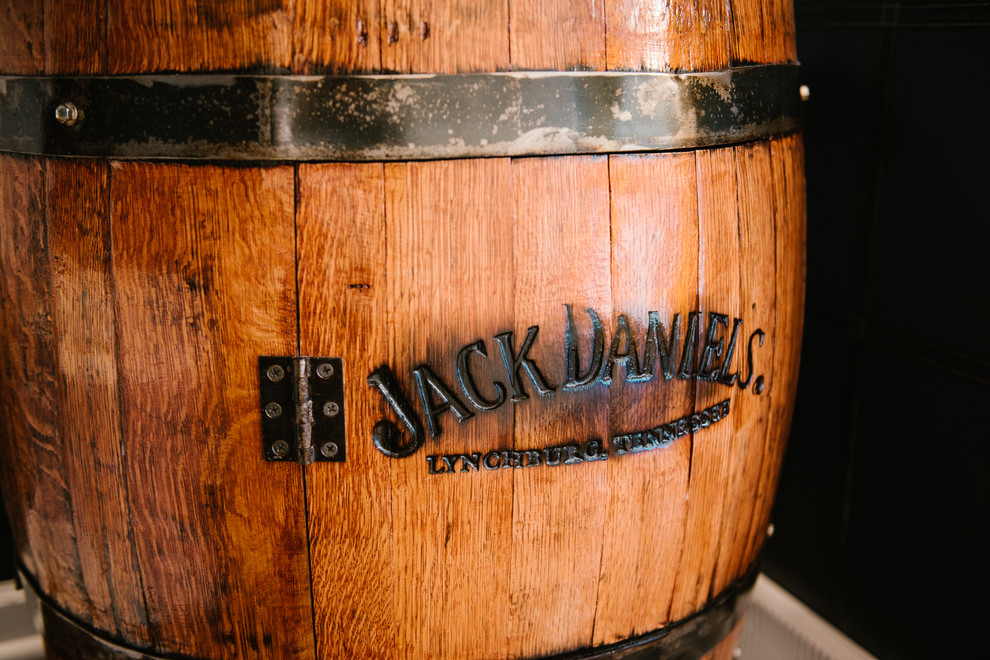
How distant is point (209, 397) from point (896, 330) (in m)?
1.31

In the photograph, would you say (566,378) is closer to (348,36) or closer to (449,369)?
(449,369)

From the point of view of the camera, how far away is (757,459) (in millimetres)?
1174

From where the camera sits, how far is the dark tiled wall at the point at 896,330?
4.75ft

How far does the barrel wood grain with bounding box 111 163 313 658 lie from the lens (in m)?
0.91

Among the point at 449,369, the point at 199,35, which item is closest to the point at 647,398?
the point at 449,369

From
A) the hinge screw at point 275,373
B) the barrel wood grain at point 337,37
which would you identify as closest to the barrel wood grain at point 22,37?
the barrel wood grain at point 337,37

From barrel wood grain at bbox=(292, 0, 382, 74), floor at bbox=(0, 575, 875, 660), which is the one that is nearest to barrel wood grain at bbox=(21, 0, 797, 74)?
barrel wood grain at bbox=(292, 0, 382, 74)

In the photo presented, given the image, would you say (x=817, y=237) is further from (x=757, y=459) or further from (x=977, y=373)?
(x=757, y=459)

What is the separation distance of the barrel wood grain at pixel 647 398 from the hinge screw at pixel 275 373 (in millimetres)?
391

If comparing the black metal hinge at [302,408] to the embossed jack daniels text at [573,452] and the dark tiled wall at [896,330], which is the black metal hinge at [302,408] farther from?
the dark tiled wall at [896,330]

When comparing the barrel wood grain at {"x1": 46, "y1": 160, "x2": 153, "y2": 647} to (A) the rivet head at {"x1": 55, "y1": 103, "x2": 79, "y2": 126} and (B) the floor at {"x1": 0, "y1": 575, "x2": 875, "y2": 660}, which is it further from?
(B) the floor at {"x1": 0, "y1": 575, "x2": 875, "y2": 660}

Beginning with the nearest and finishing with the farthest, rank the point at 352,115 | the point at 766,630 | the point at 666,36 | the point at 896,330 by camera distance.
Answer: the point at 352,115 < the point at 666,36 < the point at 896,330 < the point at 766,630

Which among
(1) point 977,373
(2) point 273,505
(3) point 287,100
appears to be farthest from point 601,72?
(1) point 977,373

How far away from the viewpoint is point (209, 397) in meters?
0.95
